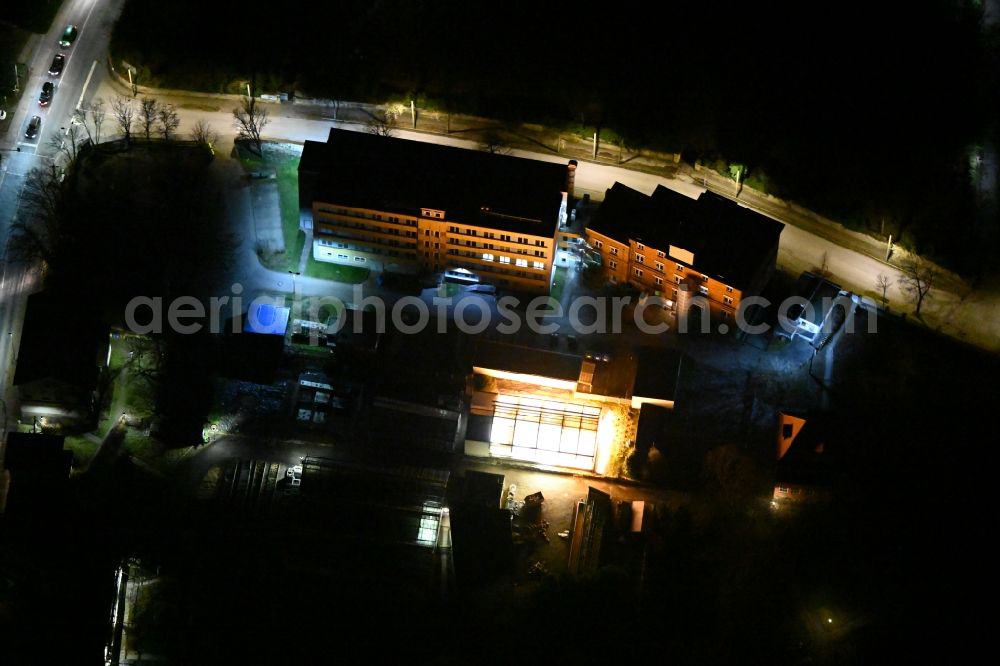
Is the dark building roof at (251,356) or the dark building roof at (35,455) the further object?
the dark building roof at (251,356)

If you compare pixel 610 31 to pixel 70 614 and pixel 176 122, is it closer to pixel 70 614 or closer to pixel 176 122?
pixel 176 122

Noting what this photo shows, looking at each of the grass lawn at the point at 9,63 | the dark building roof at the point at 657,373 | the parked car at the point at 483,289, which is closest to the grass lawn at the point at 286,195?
the parked car at the point at 483,289

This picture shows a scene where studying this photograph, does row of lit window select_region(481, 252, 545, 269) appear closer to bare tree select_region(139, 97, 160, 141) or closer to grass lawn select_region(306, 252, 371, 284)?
grass lawn select_region(306, 252, 371, 284)

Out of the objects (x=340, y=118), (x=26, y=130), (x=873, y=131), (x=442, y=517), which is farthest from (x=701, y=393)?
(x=26, y=130)

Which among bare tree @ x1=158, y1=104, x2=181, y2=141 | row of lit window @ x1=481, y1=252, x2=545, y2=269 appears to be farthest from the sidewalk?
row of lit window @ x1=481, y1=252, x2=545, y2=269

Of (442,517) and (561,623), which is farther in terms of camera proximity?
(442,517)

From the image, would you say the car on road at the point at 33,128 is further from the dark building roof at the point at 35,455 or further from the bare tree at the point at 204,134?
the dark building roof at the point at 35,455
